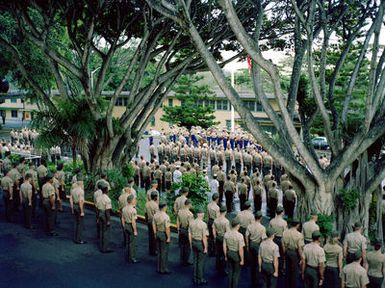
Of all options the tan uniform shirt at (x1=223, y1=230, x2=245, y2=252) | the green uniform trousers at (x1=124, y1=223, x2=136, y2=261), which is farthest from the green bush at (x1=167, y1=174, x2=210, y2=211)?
the tan uniform shirt at (x1=223, y1=230, x2=245, y2=252)

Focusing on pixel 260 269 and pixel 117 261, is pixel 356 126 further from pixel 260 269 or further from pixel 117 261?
pixel 117 261

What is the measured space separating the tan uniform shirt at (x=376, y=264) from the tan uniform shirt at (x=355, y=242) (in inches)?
30.8

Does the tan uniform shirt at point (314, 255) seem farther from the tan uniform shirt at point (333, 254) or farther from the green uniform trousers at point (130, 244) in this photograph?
the green uniform trousers at point (130, 244)

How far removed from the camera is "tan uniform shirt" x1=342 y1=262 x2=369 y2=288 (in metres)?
8.08

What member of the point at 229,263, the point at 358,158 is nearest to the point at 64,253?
the point at 229,263

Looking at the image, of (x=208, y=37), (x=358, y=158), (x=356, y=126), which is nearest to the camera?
(x=358, y=158)

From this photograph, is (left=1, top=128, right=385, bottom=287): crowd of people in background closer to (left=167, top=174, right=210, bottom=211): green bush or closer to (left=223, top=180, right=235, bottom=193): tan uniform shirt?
(left=223, top=180, right=235, bottom=193): tan uniform shirt

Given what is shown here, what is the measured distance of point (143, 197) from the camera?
56.2 ft

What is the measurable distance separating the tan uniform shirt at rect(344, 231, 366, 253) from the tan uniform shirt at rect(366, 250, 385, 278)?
30.8 inches

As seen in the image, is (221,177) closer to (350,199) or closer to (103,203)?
(350,199)

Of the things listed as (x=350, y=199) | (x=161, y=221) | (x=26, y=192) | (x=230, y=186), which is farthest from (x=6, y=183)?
(x=350, y=199)

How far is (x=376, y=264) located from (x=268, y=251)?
1926 millimetres

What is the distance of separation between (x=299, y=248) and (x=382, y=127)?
13.2 ft

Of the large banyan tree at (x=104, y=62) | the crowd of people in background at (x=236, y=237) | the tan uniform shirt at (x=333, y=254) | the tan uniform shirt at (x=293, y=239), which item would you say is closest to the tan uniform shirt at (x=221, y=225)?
the crowd of people in background at (x=236, y=237)
